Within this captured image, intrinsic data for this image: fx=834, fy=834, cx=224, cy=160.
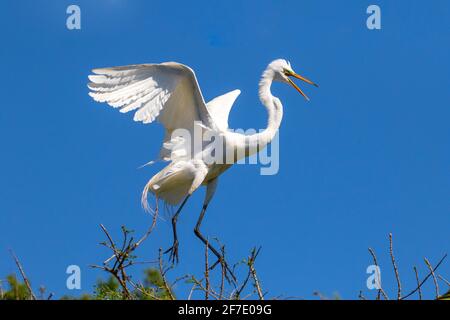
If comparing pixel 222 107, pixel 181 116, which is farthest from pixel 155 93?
pixel 222 107

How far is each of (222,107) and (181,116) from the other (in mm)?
819

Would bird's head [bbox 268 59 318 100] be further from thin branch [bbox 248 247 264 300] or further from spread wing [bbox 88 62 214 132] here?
thin branch [bbox 248 247 264 300]

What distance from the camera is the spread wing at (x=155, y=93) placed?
6586 mm

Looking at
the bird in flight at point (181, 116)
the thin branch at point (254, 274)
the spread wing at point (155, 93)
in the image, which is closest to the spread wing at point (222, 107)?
the bird in flight at point (181, 116)

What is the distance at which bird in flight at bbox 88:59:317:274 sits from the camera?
6684 millimetres

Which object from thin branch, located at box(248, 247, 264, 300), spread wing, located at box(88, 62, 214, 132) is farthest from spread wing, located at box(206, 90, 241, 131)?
thin branch, located at box(248, 247, 264, 300)

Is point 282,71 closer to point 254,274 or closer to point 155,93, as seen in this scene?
point 155,93

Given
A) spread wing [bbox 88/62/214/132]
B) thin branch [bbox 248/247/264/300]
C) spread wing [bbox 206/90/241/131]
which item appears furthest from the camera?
spread wing [bbox 206/90/241/131]

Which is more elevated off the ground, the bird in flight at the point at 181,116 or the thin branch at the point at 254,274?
the bird in flight at the point at 181,116

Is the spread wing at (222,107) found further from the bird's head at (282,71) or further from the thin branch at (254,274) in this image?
the thin branch at (254,274)

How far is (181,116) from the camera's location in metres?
7.17

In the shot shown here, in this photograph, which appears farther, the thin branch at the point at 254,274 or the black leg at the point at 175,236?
the black leg at the point at 175,236
